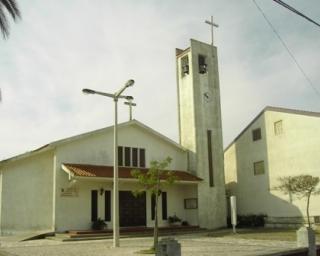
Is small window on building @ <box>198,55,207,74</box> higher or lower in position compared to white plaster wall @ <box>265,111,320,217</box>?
higher

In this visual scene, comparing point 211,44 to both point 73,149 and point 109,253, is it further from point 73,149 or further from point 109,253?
point 109,253

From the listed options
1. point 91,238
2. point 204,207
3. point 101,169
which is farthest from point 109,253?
point 204,207

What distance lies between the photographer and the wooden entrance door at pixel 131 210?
1123 inches

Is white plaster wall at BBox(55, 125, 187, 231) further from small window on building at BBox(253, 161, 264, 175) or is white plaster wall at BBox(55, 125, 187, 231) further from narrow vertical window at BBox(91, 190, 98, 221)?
small window on building at BBox(253, 161, 264, 175)

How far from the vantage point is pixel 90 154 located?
28000 millimetres

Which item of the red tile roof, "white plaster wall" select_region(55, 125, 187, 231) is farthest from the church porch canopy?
"white plaster wall" select_region(55, 125, 187, 231)

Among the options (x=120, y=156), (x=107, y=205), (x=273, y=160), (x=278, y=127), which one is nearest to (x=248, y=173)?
(x=273, y=160)

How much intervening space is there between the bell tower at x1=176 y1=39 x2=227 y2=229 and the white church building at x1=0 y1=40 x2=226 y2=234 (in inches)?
2.7

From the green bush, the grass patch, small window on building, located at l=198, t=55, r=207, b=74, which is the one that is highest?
small window on building, located at l=198, t=55, r=207, b=74

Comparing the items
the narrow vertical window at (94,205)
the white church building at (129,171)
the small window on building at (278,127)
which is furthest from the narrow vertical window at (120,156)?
the small window on building at (278,127)

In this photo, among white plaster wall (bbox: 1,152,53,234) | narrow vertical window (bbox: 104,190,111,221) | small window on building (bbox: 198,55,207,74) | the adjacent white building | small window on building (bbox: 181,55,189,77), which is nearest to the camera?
white plaster wall (bbox: 1,152,53,234)

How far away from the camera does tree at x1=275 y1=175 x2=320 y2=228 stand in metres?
27.0

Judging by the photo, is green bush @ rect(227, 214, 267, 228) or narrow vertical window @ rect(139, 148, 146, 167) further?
green bush @ rect(227, 214, 267, 228)

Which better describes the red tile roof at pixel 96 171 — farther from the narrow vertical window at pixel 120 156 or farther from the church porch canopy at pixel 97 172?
the narrow vertical window at pixel 120 156
